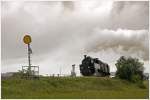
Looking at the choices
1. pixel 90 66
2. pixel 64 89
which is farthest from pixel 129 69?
pixel 64 89

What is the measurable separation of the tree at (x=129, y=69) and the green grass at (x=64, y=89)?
10112 millimetres

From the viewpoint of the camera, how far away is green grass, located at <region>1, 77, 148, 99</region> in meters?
38.4

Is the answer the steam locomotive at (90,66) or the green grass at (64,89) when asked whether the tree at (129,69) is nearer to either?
the steam locomotive at (90,66)

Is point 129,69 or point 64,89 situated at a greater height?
point 129,69

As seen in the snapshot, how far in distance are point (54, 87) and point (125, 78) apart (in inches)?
1279

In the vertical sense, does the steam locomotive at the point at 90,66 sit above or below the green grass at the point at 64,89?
above

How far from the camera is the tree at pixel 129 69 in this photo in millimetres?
79625

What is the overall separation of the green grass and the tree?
398 inches

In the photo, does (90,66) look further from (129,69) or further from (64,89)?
(64,89)

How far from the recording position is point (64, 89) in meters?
49.9

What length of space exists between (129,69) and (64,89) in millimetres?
33274

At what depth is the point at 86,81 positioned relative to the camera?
198ft

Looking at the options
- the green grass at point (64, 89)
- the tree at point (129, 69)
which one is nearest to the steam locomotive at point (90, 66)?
the tree at point (129, 69)

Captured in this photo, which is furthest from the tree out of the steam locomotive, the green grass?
the green grass
